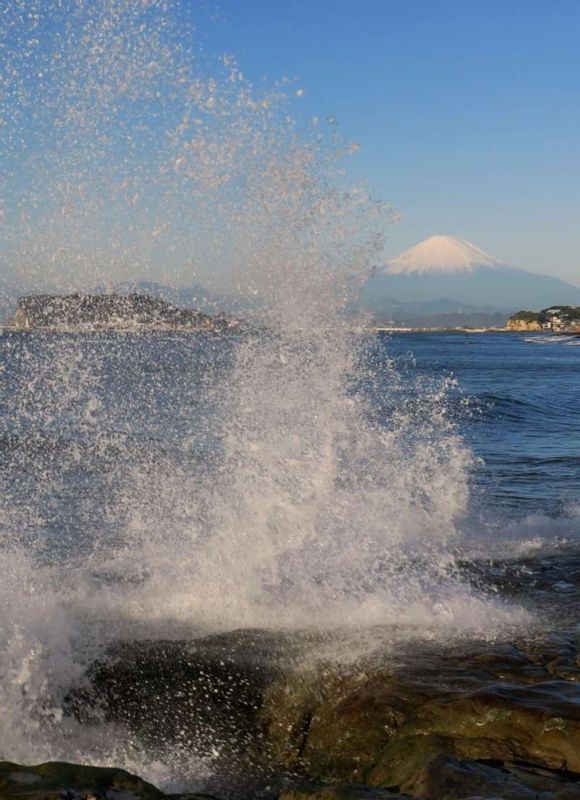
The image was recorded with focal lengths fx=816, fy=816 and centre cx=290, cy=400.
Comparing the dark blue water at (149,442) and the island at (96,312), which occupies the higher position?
the island at (96,312)

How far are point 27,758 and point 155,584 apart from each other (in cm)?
298

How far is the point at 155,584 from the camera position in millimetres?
8102

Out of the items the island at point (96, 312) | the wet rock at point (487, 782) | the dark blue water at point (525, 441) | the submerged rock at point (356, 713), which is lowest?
the dark blue water at point (525, 441)

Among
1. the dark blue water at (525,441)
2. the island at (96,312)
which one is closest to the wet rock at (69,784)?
the dark blue water at (525,441)

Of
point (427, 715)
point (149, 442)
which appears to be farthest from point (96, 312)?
point (427, 715)

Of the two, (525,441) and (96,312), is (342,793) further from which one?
(525,441)

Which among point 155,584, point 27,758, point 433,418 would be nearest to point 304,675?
point 27,758

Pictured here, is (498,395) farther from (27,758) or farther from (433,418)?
(27,758)

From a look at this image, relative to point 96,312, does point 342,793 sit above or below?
below

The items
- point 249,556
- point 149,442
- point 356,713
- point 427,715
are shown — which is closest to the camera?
point 427,715

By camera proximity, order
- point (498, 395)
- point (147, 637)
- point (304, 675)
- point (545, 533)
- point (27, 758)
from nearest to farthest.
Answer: point (27, 758) < point (304, 675) < point (147, 637) < point (545, 533) < point (498, 395)

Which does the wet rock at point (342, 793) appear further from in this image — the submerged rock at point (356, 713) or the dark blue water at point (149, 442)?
the dark blue water at point (149, 442)

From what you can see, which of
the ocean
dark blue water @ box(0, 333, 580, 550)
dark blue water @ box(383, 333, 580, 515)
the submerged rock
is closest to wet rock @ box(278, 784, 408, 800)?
the submerged rock

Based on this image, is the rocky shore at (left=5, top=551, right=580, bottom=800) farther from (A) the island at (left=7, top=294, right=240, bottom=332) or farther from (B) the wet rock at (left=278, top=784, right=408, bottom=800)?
(A) the island at (left=7, top=294, right=240, bottom=332)
